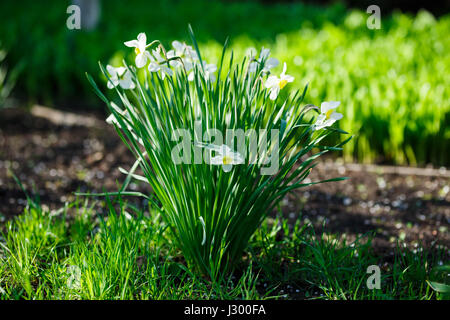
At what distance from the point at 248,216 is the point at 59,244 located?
93cm

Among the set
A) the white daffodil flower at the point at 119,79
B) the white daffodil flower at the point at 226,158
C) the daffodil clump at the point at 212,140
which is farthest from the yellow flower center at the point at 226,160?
the white daffodil flower at the point at 119,79

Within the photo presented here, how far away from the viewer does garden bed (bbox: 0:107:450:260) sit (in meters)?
2.54

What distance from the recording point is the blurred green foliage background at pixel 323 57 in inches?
132

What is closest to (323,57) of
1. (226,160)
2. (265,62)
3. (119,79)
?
(265,62)

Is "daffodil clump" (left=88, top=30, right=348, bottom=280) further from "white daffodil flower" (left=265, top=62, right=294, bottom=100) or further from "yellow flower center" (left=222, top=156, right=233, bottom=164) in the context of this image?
"yellow flower center" (left=222, top=156, right=233, bottom=164)

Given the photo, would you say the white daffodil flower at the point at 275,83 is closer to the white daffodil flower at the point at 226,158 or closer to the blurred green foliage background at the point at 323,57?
the white daffodil flower at the point at 226,158

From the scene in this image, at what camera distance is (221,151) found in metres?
1.59

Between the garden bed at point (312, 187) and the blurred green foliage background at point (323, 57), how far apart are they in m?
0.26

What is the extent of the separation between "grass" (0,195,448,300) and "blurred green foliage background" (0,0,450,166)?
1.34m

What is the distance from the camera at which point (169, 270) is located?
203 cm

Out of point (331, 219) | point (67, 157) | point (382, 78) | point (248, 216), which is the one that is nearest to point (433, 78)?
point (382, 78)

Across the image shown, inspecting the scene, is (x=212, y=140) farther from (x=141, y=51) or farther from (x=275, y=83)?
(x=141, y=51)
